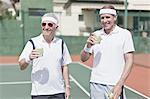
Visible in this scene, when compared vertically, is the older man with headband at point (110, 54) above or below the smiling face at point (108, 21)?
below

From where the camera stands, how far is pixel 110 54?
2.93 meters

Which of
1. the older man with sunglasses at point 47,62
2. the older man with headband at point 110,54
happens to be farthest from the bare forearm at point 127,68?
the older man with sunglasses at point 47,62

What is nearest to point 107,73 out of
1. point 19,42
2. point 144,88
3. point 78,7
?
point 144,88

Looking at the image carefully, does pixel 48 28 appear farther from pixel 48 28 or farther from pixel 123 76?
pixel 123 76

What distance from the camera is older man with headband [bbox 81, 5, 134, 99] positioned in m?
2.91

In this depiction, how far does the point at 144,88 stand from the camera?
25.0ft

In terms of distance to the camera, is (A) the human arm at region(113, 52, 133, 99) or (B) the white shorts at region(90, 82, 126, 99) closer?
(A) the human arm at region(113, 52, 133, 99)

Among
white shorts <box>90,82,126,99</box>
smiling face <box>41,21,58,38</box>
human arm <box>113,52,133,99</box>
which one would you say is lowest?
Result: white shorts <box>90,82,126,99</box>

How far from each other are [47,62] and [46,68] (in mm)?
56

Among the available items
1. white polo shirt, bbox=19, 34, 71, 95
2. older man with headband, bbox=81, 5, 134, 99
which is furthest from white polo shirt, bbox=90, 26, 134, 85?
white polo shirt, bbox=19, 34, 71, 95

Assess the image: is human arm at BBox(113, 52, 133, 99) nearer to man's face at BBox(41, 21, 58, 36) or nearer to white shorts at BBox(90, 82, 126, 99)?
white shorts at BBox(90, 82, 126, 99)

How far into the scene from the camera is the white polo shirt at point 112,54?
2.92m

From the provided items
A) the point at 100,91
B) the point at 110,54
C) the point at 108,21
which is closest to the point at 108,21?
the point at 108,21

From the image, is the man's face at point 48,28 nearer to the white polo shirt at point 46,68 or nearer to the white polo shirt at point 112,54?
the white polo shirt at point 46,68
